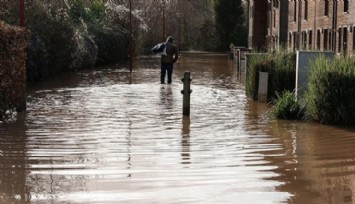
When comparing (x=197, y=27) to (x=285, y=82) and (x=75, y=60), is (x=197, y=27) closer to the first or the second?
(x=75, y=60)

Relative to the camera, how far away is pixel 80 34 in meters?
30.7

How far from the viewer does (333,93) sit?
1208 centimetres

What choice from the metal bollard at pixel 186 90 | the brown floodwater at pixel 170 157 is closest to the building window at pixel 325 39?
the brown floodwater at pixel 170 157

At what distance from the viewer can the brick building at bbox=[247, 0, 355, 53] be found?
29391 millimetres

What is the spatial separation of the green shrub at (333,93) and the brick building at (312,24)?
29.4ft

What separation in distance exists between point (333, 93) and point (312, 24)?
974 inches

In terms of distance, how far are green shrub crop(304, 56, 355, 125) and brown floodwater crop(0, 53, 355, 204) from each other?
0.36 meters

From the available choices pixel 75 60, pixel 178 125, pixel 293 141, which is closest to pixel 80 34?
pixel 75 60

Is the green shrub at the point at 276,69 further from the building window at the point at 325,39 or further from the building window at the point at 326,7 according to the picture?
the building window at the point at 326,7

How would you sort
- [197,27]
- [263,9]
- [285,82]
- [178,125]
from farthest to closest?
[197,27]
[263,9]
[285,82]
[178,125]

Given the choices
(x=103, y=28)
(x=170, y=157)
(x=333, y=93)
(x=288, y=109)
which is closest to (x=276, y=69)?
(x=288, y=109)

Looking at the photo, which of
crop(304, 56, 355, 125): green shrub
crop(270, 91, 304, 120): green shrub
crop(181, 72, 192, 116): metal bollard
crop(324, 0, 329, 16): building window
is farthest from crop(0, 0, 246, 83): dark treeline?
crop(324, 0, 329, 16): building window

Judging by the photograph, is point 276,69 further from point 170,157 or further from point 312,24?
point 312,24

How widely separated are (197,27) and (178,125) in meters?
59.9
